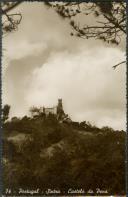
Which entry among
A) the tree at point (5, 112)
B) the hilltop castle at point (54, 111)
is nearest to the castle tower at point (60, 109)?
the hilltop castle at point (54, 111)

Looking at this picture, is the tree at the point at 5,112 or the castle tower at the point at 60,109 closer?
the tree at the point at 5,112

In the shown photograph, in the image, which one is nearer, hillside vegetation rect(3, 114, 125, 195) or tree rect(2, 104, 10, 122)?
tree rect(2, 104, 10, 122)

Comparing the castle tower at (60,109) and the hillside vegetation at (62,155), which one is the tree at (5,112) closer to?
the hillside vegetation at (62,155)

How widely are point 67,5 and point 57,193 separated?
2.02 metres

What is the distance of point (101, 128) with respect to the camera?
4.27 metres

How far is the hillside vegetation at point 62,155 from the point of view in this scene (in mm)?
4062

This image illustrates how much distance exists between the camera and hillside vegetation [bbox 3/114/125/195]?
406 centimetres

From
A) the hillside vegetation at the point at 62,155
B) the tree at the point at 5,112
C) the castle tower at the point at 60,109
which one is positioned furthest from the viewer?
the castle tower at the point at 60,109

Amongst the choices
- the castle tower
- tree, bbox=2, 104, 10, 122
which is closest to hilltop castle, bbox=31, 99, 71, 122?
the castle tower

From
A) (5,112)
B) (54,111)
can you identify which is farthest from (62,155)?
(5,112)

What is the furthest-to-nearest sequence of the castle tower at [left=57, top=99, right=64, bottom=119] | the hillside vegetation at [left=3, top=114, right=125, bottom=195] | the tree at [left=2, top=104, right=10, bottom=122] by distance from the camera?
the castle tower at [left=57, top=99, right=64, bottom=119], the hillside vegetation at [left=3, top=114, right=125, bottom=195], the tree at [left=2, top=104, right=10, bottom=122]

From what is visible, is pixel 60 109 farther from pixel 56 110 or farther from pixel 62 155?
pixel 62 155

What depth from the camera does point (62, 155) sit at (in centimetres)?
432

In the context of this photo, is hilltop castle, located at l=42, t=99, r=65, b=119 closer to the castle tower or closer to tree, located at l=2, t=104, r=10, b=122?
the castle tower
